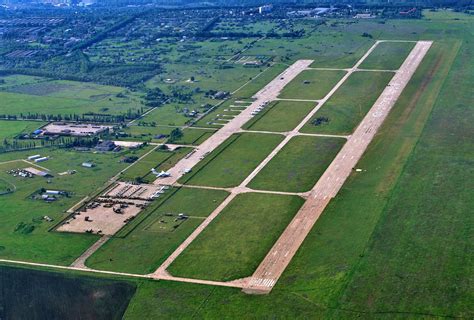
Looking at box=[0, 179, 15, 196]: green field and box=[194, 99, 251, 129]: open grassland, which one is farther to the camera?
box=[194, 99, 251, 129]: open grassland

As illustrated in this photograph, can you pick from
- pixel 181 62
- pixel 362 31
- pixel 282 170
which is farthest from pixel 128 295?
pixel 362 31

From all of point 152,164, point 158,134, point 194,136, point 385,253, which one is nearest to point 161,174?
point 152,164

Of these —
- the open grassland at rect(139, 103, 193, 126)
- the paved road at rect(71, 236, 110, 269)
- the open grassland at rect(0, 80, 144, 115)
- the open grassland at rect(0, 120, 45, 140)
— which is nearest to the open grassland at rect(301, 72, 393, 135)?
the open grassland at rect(139, 103, 193, 126)

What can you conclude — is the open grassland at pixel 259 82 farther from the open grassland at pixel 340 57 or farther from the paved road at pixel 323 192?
the paved road at pixel 323 192

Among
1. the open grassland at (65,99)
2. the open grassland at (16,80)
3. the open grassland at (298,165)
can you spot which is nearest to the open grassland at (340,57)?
the open grassland at (65,99)

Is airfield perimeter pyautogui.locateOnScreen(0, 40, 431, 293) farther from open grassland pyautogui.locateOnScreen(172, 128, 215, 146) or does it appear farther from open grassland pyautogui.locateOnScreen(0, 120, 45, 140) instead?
open grassland pyautogui.locateOnScreen(0, 120, 45, 140)

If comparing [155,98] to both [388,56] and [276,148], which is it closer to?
[276,148]
